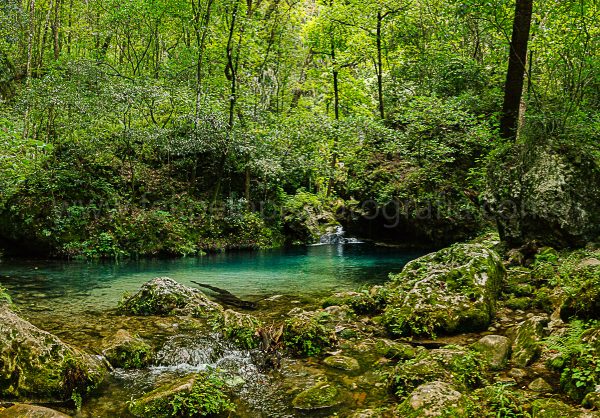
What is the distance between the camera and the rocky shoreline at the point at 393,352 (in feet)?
13.5

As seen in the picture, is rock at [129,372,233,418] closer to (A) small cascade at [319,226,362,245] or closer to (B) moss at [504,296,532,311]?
(B) moss at [504,296,532,311]

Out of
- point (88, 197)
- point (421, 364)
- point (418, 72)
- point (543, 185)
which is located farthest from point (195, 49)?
point (421, 364)

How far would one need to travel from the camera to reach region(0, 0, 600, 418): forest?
15.7 feet

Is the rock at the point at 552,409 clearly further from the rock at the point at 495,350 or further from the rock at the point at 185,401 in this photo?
the rock at the point at 185,401

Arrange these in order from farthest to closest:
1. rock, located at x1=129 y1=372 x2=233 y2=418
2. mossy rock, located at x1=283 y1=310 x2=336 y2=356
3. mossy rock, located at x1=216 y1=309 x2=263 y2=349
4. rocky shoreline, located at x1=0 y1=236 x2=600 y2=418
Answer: mossy rock, located at x1=216 y1=309 x2=263 y2=349 < mossy rock, located at x1=283 y1=310 x2=336 y2=356 < rock, located at x1=129 y1=372 x2=233 y2=418 < rocky shoreline, located at x1=0 y1=236 x2=600 y2=418

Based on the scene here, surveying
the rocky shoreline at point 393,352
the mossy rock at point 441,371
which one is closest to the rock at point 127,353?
the rocky shoreline at point 393,352

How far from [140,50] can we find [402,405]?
29.3 m

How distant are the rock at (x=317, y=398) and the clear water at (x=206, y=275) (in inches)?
212

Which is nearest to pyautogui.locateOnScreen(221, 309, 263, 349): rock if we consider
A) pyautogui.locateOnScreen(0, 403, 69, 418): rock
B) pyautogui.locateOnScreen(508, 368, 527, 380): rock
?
pyautogui.locateOnScreen(0, 403, 69, 418): rock

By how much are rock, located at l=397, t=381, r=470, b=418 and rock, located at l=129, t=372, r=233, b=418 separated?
1862 millimetres

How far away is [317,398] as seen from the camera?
4.66 metres

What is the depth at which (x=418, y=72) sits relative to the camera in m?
20.9

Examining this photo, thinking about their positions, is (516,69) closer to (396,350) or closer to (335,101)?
(396,350)

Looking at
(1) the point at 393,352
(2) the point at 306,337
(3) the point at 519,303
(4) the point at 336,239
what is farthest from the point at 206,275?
(4) the point at 336,239
